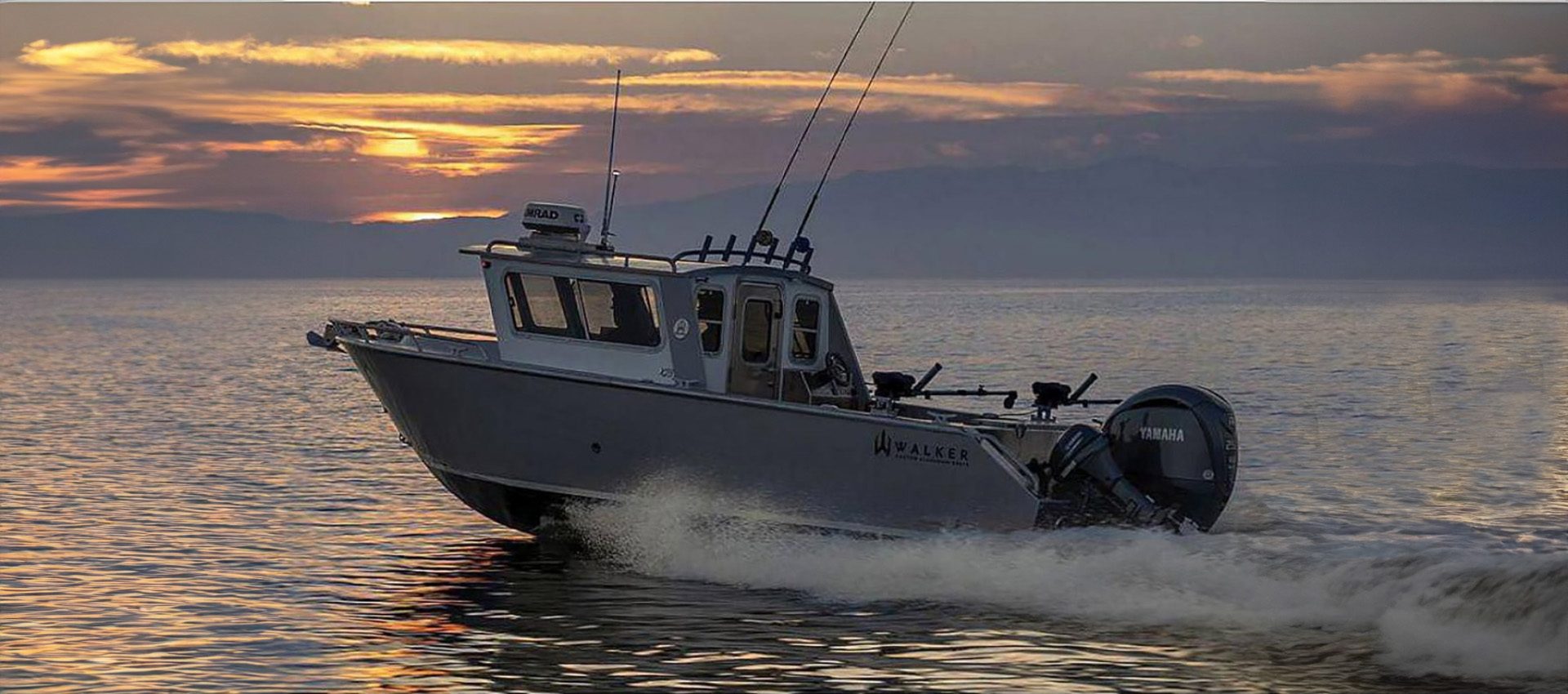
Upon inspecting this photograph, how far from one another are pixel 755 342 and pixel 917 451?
2.15 metres

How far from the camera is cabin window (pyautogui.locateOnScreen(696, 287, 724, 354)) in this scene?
19.2 metres

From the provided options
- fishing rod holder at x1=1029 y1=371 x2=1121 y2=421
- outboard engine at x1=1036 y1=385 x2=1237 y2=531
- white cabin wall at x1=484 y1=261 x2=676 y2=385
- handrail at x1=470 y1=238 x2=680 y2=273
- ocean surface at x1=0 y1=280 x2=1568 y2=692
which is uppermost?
handrail at x1=470 y1=238 x2=680 y2=273

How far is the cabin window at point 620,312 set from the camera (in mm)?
19172

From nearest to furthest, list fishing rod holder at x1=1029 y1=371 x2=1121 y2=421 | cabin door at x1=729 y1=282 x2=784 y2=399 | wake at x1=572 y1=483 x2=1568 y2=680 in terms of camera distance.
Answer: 1. wake at x1=572 y1=483 x2=1568 y2=680
2. cabin door at x1=729 y1=282 x2=784 y2=399
3. fishing rod holder at x1=1029 y1=371 x2=1121 y2=421

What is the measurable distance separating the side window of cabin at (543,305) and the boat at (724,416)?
2 cm

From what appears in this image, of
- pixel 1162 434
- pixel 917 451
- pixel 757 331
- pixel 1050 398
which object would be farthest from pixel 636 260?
pixel 1162 434

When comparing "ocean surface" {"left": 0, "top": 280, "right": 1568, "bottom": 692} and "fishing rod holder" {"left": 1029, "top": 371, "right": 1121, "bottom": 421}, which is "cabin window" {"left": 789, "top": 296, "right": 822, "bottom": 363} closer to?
"ocean surface" {"left": 0, "top": 280, "right": 1568, "bottom": 692}

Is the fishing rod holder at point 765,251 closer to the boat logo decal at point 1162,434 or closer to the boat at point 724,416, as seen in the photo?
the boat at point 724,416

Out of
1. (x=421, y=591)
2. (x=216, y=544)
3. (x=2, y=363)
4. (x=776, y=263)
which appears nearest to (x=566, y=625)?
(x=421, y=591)

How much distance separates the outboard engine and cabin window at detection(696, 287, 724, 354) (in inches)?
137

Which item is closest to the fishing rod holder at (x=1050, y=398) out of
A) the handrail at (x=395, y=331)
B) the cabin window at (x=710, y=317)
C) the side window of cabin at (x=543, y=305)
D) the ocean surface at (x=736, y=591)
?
the ocean surface at (x=736, y=591)

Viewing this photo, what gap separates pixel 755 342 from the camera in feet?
63.8

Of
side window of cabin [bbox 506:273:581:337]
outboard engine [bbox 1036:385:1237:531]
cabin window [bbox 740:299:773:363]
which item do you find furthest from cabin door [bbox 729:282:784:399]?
outboard engine [bbox 1036:385:1237:531]

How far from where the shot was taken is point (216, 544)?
21359 millimetres
